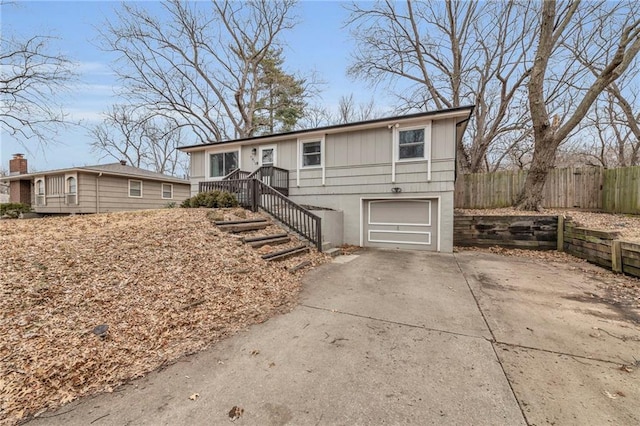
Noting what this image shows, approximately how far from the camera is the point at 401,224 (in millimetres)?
8867

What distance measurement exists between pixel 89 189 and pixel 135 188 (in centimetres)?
213

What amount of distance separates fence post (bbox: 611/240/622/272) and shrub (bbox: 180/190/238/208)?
8981 mm

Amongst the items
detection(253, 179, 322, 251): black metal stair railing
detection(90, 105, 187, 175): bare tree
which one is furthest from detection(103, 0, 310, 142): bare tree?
detection(253, 179, 322, 251): black metal stair railing

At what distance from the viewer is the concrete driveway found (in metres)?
1.86

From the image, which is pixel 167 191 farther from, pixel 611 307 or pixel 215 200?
pixel 611 307

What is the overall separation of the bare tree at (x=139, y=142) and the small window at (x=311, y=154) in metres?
15.1

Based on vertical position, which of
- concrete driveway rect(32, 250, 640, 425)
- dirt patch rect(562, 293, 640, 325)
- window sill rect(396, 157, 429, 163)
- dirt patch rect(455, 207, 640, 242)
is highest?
window sill rect(396, 157, 429, 163)

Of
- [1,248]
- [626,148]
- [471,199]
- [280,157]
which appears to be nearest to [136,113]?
[280,157]

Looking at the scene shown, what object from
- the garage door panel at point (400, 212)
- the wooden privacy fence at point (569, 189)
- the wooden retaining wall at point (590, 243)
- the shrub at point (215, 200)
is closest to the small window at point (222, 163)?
the shrub at point (215, 200)

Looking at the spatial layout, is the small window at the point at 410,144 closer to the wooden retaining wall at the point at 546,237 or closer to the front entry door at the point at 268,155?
the wooden retaining wall at the point at 546,237

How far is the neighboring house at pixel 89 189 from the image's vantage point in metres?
13.7

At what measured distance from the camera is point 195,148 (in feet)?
40.1

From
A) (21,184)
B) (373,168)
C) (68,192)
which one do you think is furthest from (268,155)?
(21,184)

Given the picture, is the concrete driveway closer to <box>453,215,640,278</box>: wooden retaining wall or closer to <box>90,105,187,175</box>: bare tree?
<box>453,215,640,278</box>: wooden retaining wall
